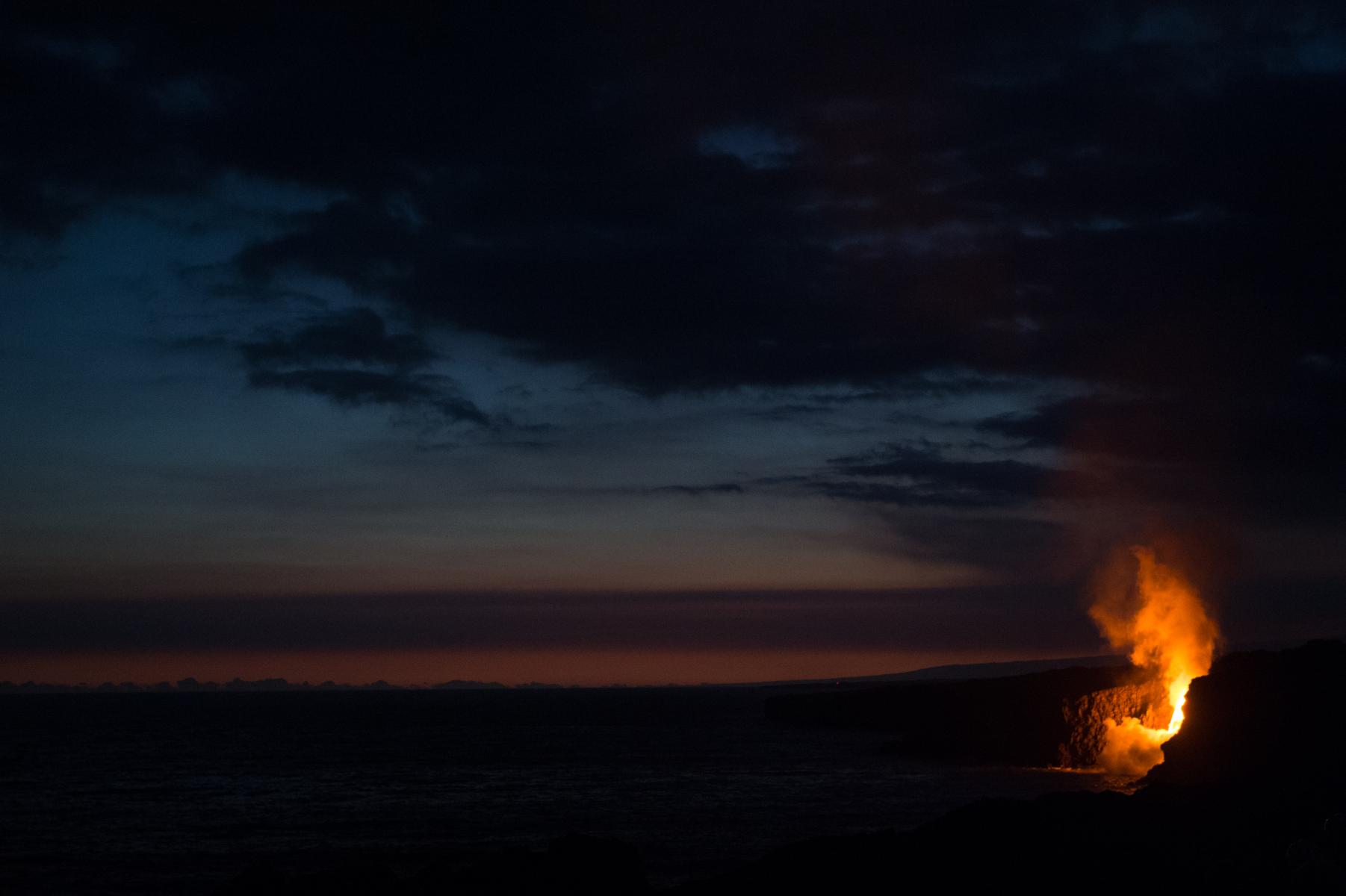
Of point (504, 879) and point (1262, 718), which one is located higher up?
point (1262, 718)

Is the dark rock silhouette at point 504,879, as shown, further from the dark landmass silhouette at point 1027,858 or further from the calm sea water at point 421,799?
the calm sea water at point 421,799

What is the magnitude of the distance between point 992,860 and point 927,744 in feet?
283

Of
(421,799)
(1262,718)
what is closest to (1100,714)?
(1262,718)

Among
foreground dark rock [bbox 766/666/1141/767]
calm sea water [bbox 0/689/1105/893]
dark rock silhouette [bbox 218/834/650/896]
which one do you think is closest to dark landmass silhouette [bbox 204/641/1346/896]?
dark rock silhouette [bbox 218/834/650/896]

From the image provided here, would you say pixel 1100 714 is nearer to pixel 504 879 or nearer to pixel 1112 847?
pixel 1112 847

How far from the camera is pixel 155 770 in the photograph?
89625mm

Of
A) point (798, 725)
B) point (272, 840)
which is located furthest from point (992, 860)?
point (798, 725)

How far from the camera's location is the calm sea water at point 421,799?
48.3 metres

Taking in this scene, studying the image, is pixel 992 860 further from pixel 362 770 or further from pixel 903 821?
pixel 362 770

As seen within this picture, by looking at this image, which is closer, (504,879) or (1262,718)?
(504,879)

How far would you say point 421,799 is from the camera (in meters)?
68.1

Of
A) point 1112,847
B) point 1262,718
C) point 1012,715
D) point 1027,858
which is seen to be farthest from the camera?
point 1012,715

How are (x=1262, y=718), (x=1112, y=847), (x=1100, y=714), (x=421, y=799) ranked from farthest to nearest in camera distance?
(x=1100, y=714) → (x=421, y=799) → (x=1262, y=718) → (x=1112, y=847)

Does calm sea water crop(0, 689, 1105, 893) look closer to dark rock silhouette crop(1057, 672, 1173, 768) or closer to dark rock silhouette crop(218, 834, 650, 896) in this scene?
dark rock silhouette crop(1057, 672, 1173, 768)
